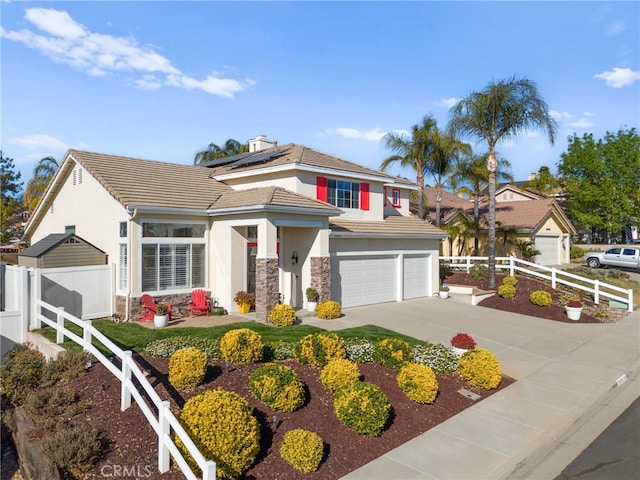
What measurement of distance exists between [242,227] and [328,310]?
A: 13.9 ft

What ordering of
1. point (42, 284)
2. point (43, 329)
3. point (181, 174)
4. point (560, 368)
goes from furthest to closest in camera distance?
point (181, 174), point (42, 284), point (43, 329), point (560, 368)

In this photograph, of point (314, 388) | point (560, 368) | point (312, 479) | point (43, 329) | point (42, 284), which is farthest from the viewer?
point (42, 284)

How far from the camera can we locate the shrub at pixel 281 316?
1316 centimetres

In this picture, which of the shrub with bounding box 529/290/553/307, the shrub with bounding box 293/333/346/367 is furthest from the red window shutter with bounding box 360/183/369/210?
the shrub with bounding box 293/333/346/367

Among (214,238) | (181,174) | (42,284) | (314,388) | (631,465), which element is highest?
(181,174)

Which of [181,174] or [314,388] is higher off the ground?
[181,174]

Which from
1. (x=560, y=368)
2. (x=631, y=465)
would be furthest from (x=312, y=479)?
(x=560, y=368)

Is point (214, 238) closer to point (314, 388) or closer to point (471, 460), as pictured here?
point (314, 388)

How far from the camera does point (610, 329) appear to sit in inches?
620

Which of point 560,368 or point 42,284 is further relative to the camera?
point 42,284

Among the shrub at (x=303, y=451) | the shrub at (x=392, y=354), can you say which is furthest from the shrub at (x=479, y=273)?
the shrub at (x=303, y=451)

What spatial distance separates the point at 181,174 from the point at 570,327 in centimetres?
1630

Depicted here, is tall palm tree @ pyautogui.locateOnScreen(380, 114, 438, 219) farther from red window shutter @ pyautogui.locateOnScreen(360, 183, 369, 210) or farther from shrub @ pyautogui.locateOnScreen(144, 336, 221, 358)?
shrub @ pyautogui.locateOnScreen(144, 336, 221, 358)

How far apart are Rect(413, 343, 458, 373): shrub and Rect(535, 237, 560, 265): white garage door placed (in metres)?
27.0
